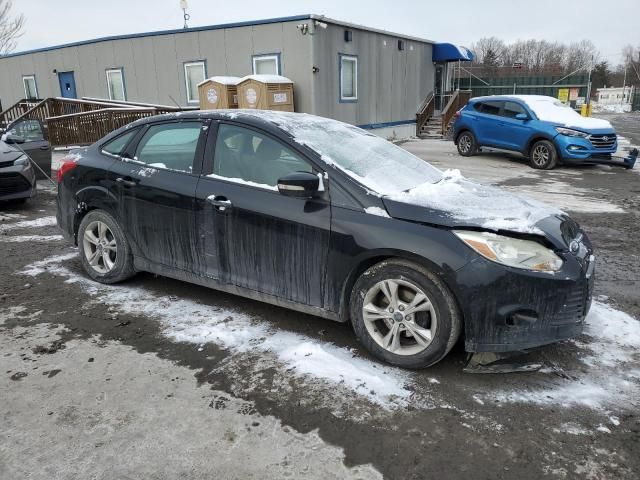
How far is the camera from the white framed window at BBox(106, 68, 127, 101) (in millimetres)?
18156

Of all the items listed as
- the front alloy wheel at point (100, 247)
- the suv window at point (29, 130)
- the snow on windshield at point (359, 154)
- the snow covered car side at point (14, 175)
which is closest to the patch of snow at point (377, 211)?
the snow on windshield at point (359, 154)

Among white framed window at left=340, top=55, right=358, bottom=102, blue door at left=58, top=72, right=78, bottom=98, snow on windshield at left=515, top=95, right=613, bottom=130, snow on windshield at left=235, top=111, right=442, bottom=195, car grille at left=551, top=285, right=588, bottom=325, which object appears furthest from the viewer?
blue door at left=58, top=72, right=78, bottom=98

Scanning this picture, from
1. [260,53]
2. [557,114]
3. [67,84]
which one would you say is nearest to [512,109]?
[557,114]

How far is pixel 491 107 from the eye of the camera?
1374cm

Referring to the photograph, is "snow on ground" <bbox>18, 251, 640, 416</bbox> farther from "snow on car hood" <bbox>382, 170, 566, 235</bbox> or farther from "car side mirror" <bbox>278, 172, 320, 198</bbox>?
"car side mirror" <bbox>278, 172, 320, 198</bbox>

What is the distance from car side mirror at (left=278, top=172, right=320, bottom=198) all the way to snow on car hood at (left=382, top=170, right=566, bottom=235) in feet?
1.49

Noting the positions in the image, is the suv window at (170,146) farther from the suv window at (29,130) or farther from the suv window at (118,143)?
the suv window at (29,130)

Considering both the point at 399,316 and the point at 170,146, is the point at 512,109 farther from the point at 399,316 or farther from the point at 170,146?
the point at 399,316

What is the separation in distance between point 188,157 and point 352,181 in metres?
1.41

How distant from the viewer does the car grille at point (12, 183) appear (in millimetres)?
7466

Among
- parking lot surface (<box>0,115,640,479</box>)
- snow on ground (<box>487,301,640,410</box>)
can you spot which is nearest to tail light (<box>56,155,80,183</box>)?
parking lot surface (<box>0,115,640,479</box>)

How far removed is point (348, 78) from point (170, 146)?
13171 millimetres

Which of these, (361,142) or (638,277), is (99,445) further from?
(638,277)

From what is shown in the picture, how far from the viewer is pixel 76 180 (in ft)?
15.1
